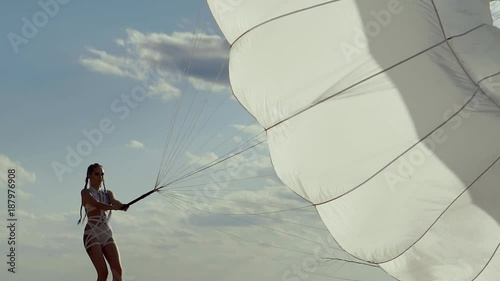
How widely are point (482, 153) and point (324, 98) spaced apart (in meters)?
2.20

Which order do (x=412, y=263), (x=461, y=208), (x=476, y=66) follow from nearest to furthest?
1. (x=476, y=66)
2. (x=461, y=208)
3. (x=412, y=263)

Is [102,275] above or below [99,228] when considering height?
below

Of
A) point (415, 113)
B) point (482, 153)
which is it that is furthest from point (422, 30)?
point (482, 153)

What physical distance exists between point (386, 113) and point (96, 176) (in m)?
3.90

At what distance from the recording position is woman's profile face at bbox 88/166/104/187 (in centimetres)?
1112

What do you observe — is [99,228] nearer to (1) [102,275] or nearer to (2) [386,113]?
(1) [102,275]

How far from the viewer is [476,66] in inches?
428

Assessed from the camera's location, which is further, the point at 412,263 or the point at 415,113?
the point at 412,263

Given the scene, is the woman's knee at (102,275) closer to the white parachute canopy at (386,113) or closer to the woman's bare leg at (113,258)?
the woman's bare leg at (113,258)

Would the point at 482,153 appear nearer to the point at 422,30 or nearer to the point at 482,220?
the point at 482,220

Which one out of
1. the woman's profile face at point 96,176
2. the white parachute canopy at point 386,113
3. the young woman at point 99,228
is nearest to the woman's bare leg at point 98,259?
the young woman at point 99,228

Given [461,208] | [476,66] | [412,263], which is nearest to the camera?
[476,66]

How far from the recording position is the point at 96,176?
11133 mm

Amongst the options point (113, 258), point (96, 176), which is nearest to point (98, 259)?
point (113, 258)
